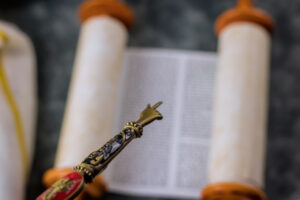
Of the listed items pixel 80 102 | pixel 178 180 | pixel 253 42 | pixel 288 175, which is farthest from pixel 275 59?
pixel 80 102

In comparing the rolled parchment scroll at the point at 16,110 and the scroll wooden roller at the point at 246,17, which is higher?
the scroll wooden roller at the point at 246,17

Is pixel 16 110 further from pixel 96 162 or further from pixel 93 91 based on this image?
pixel 96 162

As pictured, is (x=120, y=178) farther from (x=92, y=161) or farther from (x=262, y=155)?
(x=92, y=161)

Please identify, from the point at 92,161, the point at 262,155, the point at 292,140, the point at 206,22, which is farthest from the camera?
the point at 206,22

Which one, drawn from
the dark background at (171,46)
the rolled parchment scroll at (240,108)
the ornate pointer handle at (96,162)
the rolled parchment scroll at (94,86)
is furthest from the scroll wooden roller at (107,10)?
the ornate pointer handle at (96,162)

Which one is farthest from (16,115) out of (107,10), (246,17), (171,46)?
(246,17)

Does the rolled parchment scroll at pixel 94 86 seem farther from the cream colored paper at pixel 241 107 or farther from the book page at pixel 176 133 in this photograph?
the cream colored paper at pixel 241 107
